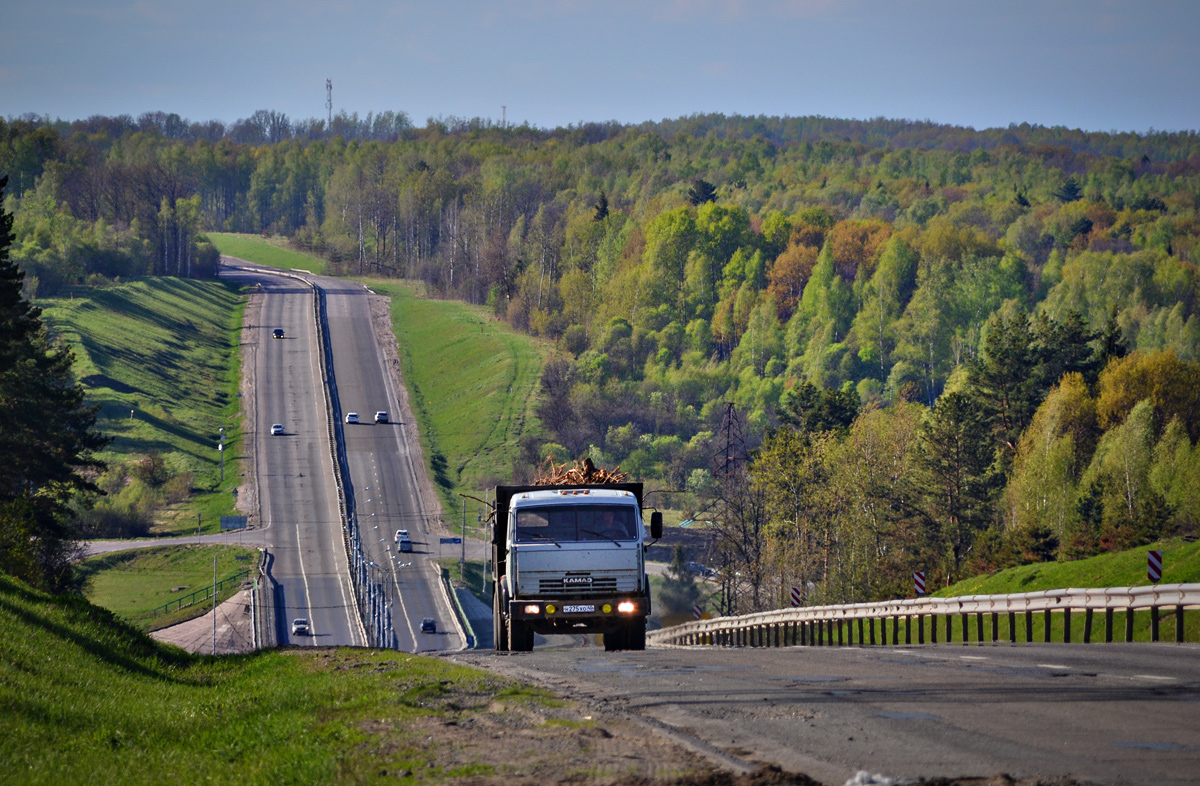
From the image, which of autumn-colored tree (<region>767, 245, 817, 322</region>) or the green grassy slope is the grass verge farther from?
autumn-colored tree (<region>767, 245, 817, 322</region>)

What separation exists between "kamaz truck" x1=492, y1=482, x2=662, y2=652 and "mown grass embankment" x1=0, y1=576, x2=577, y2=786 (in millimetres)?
2822

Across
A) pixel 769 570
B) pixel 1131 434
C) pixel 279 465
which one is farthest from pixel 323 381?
pixel 1131 434

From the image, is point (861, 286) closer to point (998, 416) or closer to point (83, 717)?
point (998, 416)

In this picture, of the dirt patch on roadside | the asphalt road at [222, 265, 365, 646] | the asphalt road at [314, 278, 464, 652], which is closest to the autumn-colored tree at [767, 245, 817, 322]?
the asphalt road at [314, 278, 464, 652]

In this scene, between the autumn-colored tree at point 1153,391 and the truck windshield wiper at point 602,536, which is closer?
the truck windshield wiper at point 602,536

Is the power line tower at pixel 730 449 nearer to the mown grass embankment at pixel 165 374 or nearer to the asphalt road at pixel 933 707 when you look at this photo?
the mown grass embankment at pixel 165 374

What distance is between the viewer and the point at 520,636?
80.0ft

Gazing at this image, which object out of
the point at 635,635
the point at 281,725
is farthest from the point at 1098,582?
the point at 281,725

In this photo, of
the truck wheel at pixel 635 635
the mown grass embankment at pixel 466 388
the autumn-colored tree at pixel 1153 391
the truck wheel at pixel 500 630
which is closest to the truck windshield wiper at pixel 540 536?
the truck wheel at pixel 635 635

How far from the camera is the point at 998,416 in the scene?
9288 centimetres

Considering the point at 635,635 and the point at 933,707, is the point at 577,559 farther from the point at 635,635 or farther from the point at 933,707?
the point at 933,707

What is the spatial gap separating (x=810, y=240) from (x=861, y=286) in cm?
2037

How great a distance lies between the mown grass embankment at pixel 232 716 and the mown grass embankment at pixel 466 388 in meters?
94.0

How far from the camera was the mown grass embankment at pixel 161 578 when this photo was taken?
8119 centimetres
